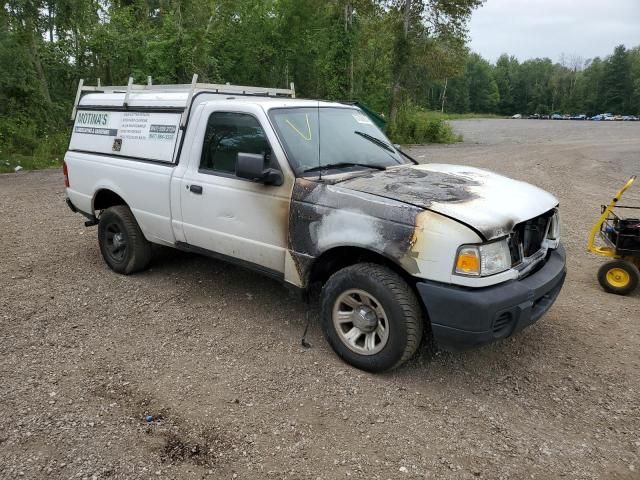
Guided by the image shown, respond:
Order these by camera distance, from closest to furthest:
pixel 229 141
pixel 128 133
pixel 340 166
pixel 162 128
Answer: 1. pixel 340 166
2. pixel 229 141
3. pixel 162 128
4. pixel 128 133

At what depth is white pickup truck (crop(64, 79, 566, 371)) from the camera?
3297 millimetres

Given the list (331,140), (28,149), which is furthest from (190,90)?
(28,149)

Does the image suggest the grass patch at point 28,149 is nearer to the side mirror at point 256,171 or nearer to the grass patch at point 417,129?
the side mirror at point 256,171

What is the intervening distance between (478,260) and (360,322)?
0.99 meters

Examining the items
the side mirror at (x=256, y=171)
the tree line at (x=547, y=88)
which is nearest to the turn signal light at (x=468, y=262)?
the side mirror at (x=256, y=171)

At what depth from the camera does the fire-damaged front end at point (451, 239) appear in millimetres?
3229

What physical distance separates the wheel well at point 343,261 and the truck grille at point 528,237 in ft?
2.43

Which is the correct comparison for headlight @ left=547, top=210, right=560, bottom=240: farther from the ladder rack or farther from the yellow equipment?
the ladder rack

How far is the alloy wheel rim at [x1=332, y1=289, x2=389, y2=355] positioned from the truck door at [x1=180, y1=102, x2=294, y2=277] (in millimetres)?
634

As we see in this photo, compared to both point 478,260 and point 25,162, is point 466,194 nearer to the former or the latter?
point 478,260

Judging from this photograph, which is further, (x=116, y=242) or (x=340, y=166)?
(x=116, y=242)

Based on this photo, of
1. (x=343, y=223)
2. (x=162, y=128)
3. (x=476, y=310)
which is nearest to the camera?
(x=476, y=310)

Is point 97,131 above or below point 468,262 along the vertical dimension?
above

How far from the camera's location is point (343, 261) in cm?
407
